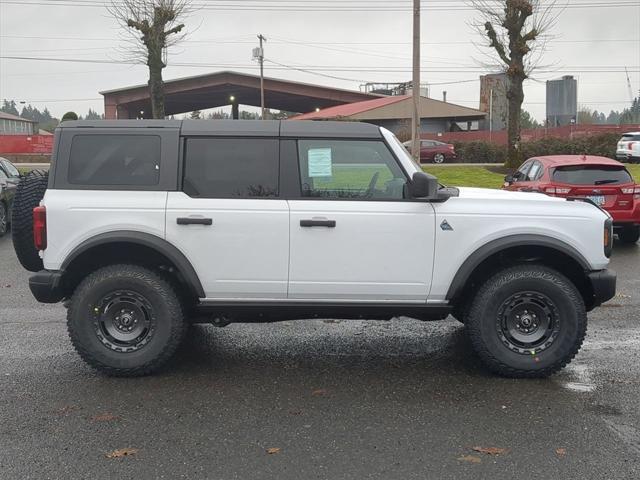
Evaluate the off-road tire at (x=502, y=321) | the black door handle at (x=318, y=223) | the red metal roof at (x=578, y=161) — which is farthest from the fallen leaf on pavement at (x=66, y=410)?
the red metal roof at (x=578, y=161)

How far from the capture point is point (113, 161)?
15.4 ft

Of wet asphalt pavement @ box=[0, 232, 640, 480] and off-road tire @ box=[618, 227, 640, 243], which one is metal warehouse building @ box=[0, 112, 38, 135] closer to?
off-road tire @ box=[618, 227, 640, 243]

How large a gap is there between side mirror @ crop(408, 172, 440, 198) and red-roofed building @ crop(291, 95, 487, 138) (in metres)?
34.3

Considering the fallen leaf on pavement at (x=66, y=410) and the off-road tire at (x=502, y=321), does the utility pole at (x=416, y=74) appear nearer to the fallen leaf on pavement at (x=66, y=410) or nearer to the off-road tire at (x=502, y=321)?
the off-road tire at (x=502, y=321)

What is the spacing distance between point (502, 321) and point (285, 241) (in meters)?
1.74

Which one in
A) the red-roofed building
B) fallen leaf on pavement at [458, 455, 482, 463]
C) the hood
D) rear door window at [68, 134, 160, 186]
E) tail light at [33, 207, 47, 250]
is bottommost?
fallen leaf on pavement at [458, 455, 482, 463]

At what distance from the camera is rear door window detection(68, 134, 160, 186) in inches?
183

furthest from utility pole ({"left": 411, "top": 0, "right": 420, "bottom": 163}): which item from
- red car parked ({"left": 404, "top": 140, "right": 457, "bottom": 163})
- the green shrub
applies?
red car parked ({"left": 404, "top": 140, "right": 457, "bottom": 163})

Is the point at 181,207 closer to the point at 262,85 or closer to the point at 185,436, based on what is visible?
the point at 185,436

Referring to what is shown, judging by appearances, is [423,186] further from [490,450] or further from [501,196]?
[490,450]

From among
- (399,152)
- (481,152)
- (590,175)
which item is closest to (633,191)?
(590,175)

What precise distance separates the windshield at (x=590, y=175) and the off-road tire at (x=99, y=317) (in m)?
7.64

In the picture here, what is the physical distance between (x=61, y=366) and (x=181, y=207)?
5.58ft

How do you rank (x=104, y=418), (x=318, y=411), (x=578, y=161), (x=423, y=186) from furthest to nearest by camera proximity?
(x=578, y=161)
(x=423, y=186)
(x=318, y=411)
(x=104, y=418)
